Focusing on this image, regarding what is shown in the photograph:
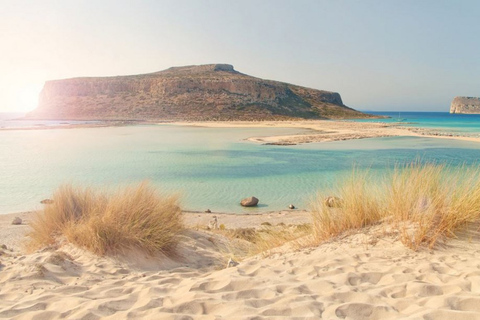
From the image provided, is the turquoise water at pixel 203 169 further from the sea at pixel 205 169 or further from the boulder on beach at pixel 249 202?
the boulder on beach at pixel 249 202

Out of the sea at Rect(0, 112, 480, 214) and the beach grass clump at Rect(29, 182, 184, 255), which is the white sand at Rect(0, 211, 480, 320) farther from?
the sea at Rect(0, 112, 480, 214)

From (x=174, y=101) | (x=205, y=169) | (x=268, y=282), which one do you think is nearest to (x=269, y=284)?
(x=268, y=282)

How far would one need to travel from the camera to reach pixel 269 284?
3.38 metres

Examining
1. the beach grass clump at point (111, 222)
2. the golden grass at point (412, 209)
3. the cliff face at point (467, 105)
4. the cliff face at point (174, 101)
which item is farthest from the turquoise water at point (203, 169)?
the cliff face at point (467, 105)

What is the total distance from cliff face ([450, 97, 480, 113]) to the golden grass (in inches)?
6431

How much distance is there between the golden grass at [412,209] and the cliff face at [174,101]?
5409 cm

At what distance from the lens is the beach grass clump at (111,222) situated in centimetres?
487

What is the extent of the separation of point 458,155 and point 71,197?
780 inches

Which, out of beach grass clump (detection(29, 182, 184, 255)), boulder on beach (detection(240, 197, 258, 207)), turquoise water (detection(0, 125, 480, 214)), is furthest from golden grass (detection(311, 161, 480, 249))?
boulder on beach (detection(240, 197, 258, 207))

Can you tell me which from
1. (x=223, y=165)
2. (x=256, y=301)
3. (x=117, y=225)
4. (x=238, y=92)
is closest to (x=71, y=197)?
(x=117, y=225)

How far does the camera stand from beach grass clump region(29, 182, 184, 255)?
487cm

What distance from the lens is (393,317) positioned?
2.64 meters

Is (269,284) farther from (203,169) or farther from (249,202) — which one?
(203,169)

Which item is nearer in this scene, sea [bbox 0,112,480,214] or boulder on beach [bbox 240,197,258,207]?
boulder on beach [bbox 240,197,258,207]
